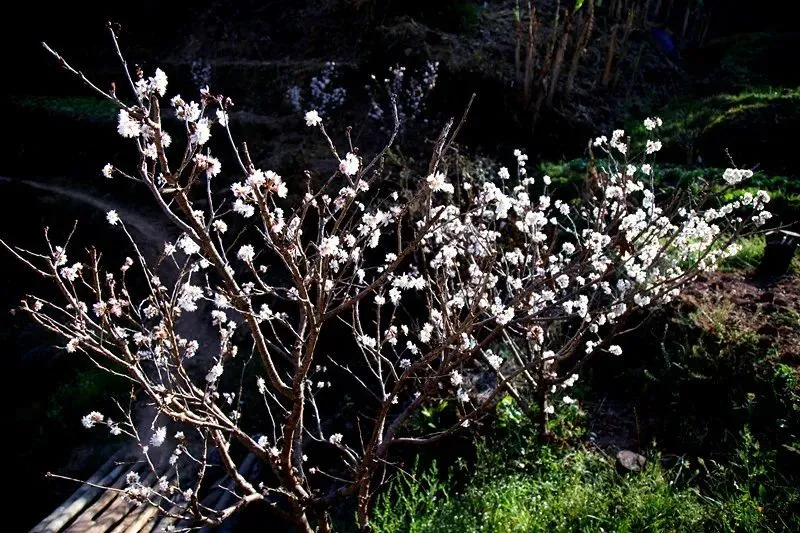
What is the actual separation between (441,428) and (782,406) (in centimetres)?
269

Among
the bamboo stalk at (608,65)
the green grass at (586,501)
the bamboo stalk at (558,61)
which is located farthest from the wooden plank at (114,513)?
the bamboo stalk at (608,65)

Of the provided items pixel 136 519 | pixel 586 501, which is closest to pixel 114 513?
pixel 136 519

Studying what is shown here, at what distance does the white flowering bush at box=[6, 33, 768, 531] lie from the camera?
264cm

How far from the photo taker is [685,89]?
33.2 feet

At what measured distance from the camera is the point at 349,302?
277cm

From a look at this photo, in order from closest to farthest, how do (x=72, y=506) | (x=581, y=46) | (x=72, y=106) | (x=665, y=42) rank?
(x=72, y=506) → (x=581, y=46) → (x=665, y=42) → (x=72, y=106)

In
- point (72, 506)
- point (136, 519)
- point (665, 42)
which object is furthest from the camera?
point (665, 42)

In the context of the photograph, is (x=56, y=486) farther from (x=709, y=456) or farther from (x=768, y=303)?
(x=768, y=303)


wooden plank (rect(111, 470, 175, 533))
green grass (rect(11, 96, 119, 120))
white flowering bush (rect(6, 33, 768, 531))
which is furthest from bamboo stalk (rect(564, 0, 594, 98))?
green grass (rect(11, 96, 119, 120))

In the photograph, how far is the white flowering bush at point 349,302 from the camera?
264 centimetres

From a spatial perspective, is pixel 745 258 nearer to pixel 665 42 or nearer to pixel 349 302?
pixel 349 302

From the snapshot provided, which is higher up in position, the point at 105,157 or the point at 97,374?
the point at 105,157

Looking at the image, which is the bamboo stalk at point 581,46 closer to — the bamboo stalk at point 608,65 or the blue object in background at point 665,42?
the bamboo stalk at point 608,65

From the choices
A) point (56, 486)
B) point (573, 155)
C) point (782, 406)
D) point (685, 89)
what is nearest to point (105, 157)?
point (56, 486)
